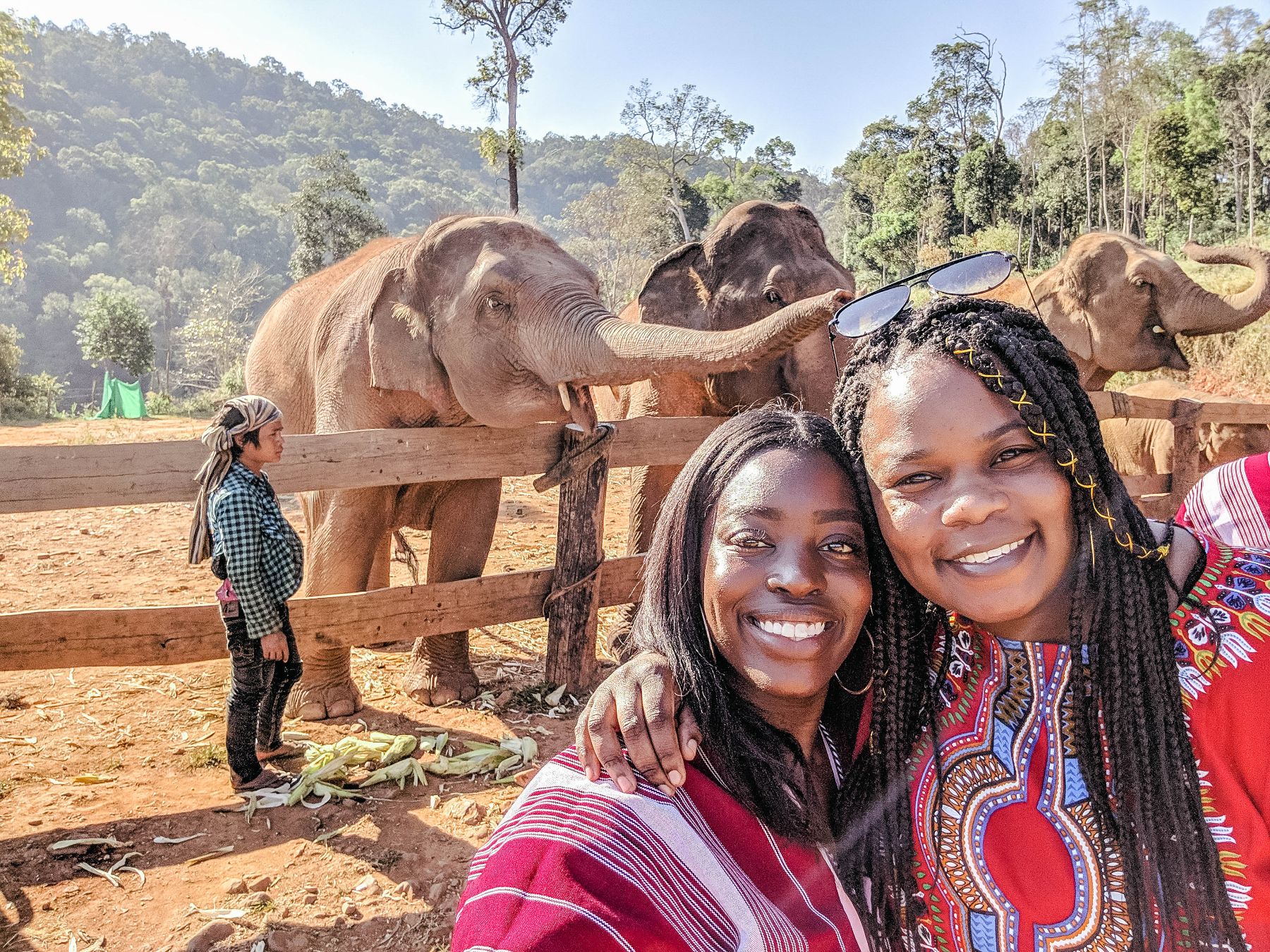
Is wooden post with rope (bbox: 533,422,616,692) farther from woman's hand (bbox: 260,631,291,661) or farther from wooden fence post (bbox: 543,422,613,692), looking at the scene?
woman's hand (bbox: 260,631,291,661)

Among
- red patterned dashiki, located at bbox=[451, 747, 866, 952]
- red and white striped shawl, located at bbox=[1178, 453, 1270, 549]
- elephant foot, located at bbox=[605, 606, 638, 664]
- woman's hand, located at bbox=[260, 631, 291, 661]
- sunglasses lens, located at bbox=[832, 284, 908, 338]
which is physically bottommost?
woman's hand, located at bbox=[260, 631, 291, 661]

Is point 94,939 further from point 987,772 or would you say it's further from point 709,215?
point 709,215

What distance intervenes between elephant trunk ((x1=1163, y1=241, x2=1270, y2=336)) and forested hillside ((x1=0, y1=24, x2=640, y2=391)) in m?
51.7

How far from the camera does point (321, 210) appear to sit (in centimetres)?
3228

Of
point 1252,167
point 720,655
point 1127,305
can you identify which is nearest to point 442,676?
point 720,655

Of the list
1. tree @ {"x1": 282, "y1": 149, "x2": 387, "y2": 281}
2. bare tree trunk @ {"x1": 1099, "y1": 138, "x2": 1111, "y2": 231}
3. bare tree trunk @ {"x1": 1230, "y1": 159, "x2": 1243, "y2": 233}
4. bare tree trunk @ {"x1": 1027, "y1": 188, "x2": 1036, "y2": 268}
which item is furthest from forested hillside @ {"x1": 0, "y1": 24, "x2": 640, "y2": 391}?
bare tree trunk @ {"x1": 1230, "y1": 159, "x2": 1243, "y2": 233}

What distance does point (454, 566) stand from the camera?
486 centimetres

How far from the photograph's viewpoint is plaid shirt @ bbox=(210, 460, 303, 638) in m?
3.29

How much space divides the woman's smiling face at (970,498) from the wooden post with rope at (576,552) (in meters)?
3.17

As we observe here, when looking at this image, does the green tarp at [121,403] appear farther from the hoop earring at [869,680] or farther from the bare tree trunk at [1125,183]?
the bare tree trunk at [1125,183]

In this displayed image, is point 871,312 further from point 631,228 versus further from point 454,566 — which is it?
point 631,228

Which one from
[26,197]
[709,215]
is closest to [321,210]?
[709,215]

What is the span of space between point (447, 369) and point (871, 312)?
3242 mm

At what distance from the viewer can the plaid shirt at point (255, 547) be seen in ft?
10.8
